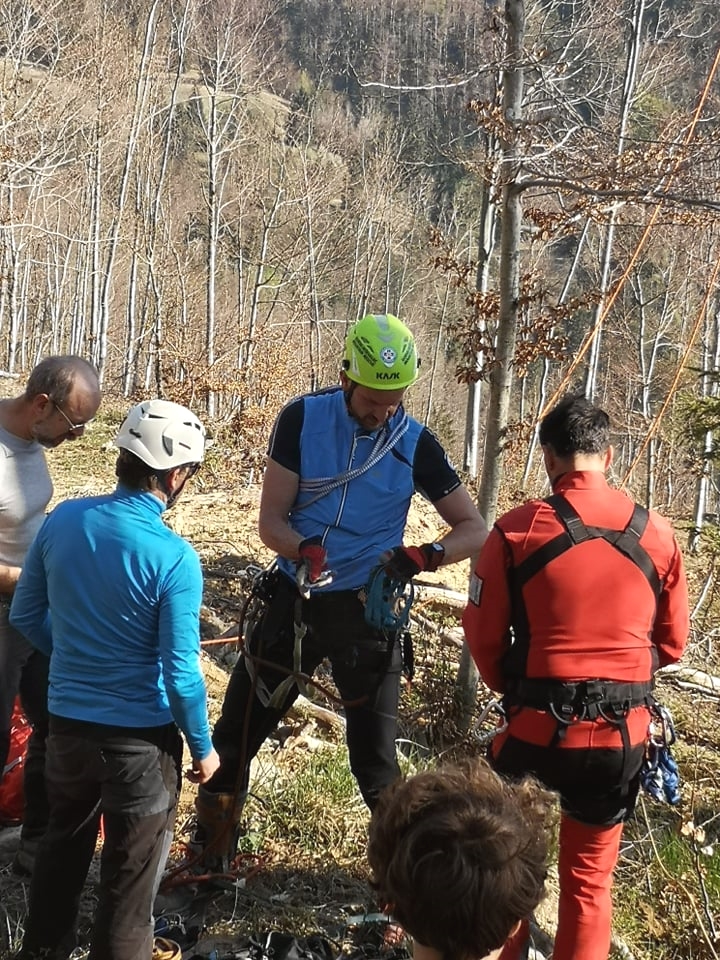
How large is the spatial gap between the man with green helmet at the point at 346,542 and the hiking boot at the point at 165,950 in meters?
0.55

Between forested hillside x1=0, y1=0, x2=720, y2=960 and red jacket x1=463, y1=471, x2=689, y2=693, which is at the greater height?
forested hillside x1=0, y1=0, x2=720, y2=960

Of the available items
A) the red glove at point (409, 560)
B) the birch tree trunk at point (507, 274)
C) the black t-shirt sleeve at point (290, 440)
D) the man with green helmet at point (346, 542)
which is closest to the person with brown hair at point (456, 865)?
the red glove at point (409, 560)

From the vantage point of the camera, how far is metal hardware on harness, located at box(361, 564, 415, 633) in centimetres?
311

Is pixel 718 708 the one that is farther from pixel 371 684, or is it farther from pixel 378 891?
pixel 378 891

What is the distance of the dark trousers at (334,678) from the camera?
3.23m

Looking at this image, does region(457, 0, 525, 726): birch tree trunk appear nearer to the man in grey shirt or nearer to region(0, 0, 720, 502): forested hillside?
region(0, 0, 720, 502): forested hillside

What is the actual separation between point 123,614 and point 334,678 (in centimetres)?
116

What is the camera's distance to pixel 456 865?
150 cm

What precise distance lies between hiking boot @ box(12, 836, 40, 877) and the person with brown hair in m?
2.21

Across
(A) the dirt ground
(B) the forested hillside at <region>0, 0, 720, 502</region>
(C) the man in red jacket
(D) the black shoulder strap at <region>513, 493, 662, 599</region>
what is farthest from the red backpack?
(B) the forested hillside at <region>0, 0, 720, 502</region>

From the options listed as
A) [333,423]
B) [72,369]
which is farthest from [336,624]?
[72,369]

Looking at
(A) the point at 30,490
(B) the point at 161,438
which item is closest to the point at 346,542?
(B) the point at 161,438

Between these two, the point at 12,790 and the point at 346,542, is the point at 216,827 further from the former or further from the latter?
the point at 346,542

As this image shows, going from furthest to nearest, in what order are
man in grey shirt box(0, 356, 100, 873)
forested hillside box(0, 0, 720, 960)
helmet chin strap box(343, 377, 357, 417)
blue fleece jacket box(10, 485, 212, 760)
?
1. forested hillside box(0, 0, 720, 960)
2. helmet chin strap box(343, 377, 357, 417)
3. man in grey shirt box(0, 356, 100, 873)
4. blue fleece jacket box(10, 485, 212, 760)
